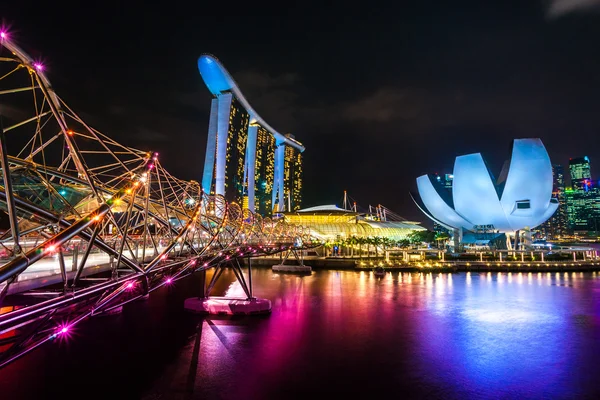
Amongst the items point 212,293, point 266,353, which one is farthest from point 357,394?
point 212,293

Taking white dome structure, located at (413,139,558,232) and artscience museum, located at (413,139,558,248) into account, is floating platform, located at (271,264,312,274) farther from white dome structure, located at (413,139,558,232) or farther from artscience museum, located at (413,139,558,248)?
artscience museum, located at (413,139,558,248)

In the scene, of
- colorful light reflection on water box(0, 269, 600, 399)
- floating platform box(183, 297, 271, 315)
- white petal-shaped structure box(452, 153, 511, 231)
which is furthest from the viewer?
white petal-shaped structure box(452, 153, 511, 231)

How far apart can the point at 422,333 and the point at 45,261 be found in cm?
1391

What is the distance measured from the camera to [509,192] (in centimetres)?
5050

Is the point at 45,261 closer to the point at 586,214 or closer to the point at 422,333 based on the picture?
the point at 422,333

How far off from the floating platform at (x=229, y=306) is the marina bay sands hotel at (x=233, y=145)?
1296 inches

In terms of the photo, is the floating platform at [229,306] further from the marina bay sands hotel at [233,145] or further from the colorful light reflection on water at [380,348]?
the marina bay sands hotel at [233,145]

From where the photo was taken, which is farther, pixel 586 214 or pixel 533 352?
pixel 586 214

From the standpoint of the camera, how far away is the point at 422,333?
54.5ft

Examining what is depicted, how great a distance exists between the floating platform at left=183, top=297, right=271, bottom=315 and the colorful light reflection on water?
665 millimetres

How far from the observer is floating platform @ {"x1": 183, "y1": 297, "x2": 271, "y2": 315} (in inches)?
759

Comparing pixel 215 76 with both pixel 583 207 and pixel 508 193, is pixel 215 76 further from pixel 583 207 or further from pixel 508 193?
pixel 583 207

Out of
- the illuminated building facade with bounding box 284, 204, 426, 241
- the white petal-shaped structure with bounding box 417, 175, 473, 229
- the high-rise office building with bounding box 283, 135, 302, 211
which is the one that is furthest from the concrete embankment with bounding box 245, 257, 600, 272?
the high-rise office building with bounding box 283, 135, 302, 211

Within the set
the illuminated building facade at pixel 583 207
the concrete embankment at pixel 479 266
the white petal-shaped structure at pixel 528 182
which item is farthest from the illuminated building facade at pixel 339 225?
the illuminated building facade at pixel 583 207
